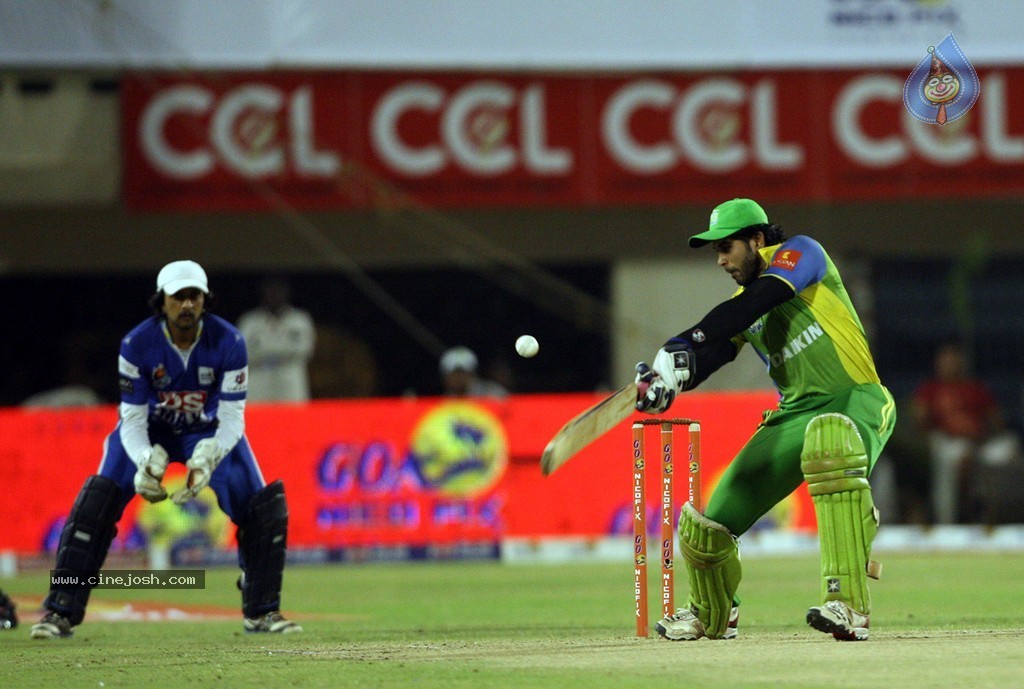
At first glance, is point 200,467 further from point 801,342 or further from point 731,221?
point 801,342

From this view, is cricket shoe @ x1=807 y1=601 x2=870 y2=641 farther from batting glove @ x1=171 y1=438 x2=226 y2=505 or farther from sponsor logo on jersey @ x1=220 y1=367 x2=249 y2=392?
sponsor logo on jersey @ x1=220 y1=367 x2=249 y2=392

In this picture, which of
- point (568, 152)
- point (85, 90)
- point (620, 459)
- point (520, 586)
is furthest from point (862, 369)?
point (85, 90)

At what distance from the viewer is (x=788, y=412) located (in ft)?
25.2

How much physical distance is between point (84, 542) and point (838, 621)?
3957mm

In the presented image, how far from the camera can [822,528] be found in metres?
7.24

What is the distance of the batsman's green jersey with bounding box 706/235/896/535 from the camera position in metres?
7.41

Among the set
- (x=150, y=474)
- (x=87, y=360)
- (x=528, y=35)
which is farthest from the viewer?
(x=87, y=360)

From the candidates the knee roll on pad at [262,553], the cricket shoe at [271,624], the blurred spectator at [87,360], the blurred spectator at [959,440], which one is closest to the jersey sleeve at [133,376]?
the knee roll on pad at [262,553]

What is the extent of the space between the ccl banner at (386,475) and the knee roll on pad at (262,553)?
5738mm

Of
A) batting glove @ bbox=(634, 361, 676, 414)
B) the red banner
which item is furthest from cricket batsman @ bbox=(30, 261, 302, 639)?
the red banner

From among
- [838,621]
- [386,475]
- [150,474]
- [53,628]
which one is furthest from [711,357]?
[386,475]

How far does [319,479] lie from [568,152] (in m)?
4.89

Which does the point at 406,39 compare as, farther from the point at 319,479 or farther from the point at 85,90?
the point at 319,479

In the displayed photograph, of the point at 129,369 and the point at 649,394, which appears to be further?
the point at 129,369
